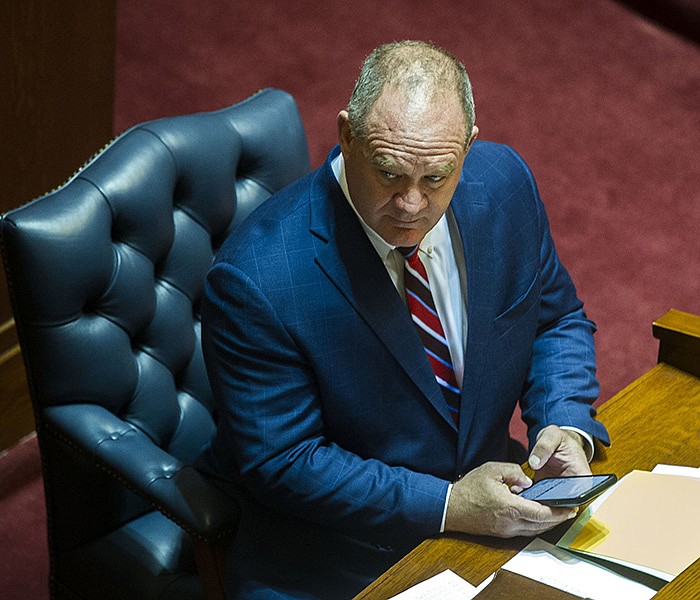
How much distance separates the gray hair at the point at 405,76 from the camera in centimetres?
171

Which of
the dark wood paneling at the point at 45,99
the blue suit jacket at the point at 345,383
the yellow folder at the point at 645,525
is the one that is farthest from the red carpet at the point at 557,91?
the yellow folder at the point at 645,525

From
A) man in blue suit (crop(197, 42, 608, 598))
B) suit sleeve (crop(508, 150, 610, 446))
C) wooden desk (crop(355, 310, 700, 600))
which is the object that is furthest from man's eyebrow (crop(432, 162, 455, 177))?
wooden desk (crop(355, 310, 700, 600))

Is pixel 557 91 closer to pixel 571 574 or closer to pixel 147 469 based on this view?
pixel 147 469

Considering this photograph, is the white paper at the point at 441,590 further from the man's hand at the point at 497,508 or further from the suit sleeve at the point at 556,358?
the suit sleeve at the point at 556,358

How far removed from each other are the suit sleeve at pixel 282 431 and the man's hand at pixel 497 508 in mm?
44

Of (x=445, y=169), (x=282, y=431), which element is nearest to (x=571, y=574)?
(x=282, y=431)

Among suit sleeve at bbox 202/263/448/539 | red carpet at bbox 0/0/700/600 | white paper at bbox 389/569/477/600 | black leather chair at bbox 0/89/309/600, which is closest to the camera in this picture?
white paper at bbox 389/569/477/600

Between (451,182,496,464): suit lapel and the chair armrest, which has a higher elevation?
(451,182,496,464): suit lapel

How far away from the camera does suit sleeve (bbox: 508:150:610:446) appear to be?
6.75 feet

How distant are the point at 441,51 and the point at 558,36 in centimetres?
319

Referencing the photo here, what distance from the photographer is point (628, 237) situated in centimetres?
396

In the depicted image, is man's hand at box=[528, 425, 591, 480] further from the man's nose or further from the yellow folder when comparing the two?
the man's nose

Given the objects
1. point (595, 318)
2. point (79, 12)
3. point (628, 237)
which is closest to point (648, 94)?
point (628, 237)

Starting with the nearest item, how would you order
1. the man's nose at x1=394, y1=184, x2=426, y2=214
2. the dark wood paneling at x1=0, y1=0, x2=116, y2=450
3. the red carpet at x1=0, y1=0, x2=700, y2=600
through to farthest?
the man's nose at x1=394, y1=184, x2=426, y2=214 < the dark wood paneling at x1=0, y1=0, x2=116, y2=450 < the red carpet at x1=0, y1=0, x2=700, y2=600
